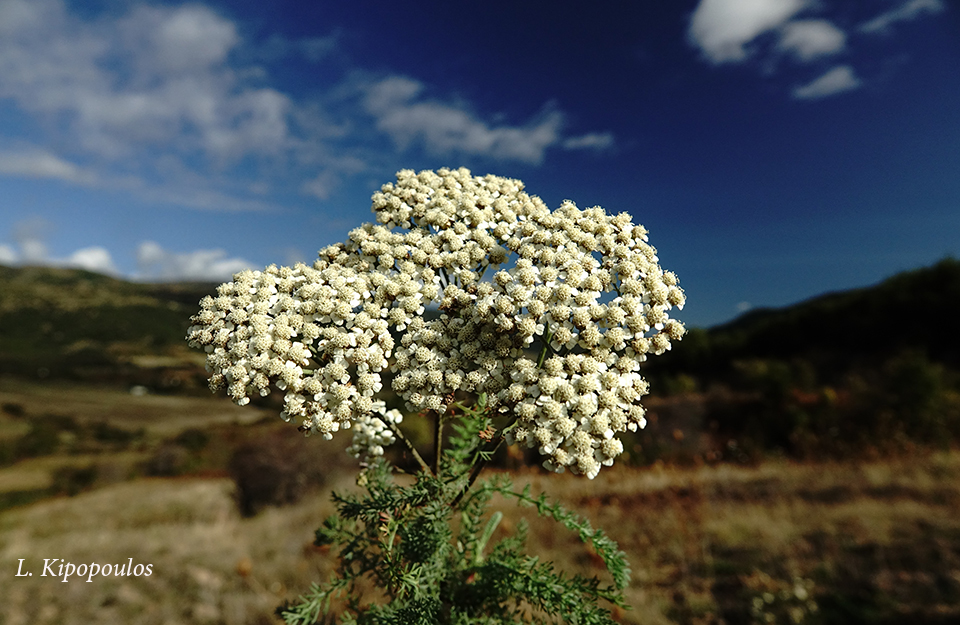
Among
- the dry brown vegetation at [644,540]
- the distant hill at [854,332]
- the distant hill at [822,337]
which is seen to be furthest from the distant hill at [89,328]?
the distant hill at [854,332]

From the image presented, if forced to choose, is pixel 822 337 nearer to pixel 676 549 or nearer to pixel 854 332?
pixel 854 332

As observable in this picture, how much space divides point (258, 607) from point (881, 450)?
→ 62.8ft

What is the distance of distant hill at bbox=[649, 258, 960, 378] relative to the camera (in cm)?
2317

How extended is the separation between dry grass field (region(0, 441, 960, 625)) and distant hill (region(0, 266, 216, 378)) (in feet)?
116

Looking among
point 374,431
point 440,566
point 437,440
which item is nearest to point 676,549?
point 440,566

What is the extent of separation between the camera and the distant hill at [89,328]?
161ft

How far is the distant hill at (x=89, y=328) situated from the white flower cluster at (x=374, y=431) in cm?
4573

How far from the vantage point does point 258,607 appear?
28.5 ft

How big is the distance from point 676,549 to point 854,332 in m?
24.1

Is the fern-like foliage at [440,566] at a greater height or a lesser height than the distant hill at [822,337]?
lesser

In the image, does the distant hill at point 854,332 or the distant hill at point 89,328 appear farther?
the distant hill at point 89,328

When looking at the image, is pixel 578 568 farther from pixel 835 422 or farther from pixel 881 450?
pixel 835 422

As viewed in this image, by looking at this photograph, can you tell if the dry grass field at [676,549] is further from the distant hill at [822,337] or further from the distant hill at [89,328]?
the distant hill at [89,328]

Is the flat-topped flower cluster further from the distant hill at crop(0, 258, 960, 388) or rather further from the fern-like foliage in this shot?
the distant hill at crop(0, 258, 960, 388)
